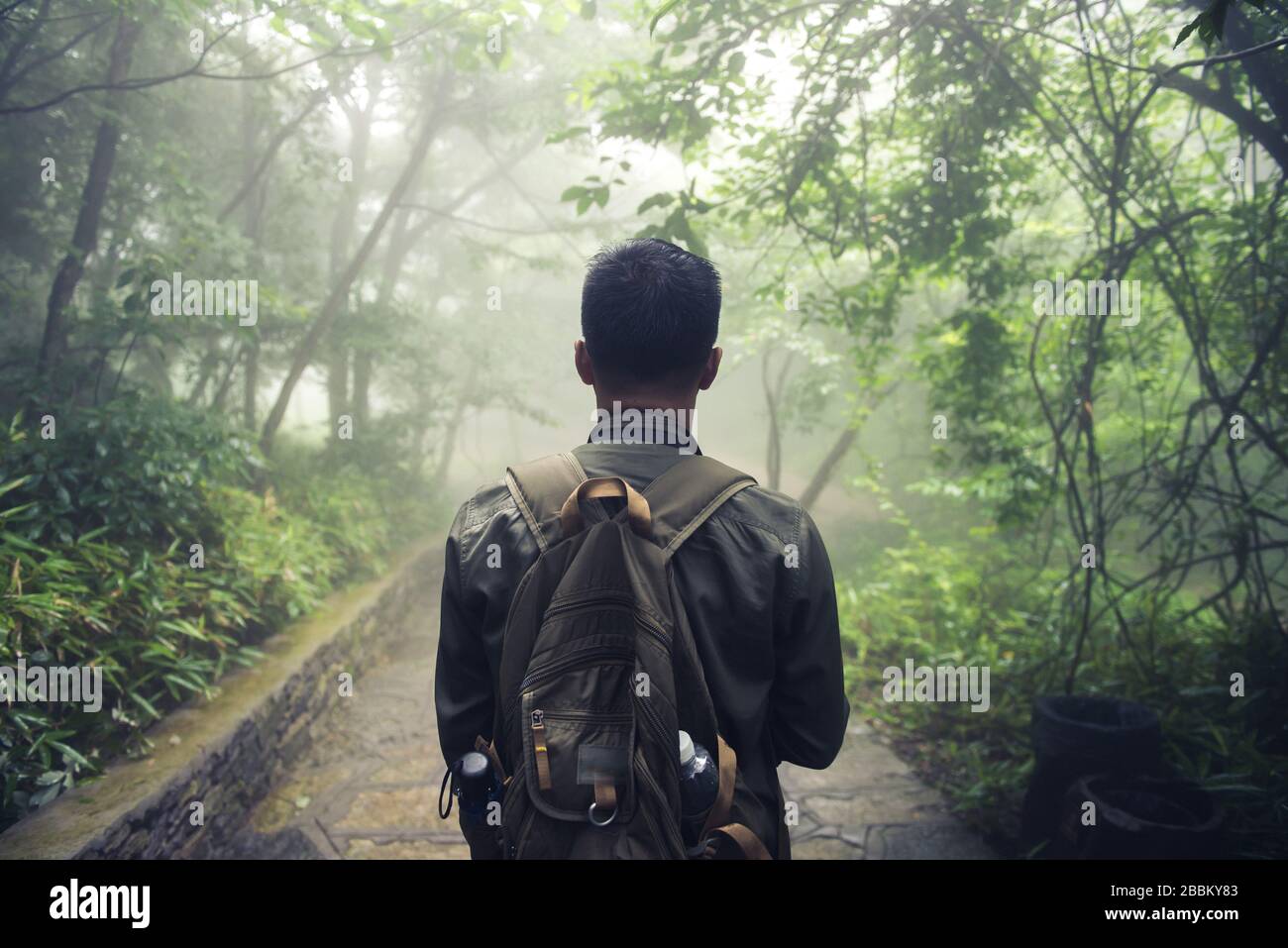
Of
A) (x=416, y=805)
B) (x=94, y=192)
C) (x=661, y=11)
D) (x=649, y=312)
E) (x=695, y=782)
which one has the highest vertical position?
(x=94, y=192)

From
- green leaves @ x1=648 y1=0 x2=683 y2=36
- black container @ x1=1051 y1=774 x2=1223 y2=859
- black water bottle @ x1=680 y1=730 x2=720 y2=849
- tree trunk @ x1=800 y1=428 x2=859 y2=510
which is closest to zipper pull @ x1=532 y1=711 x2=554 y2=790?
black water bottle @ x1=680 y1=730 x2=720 y2=849

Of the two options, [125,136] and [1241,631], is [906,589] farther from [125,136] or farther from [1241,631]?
[125,136]

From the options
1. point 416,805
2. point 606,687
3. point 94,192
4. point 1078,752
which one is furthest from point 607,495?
point 94,192

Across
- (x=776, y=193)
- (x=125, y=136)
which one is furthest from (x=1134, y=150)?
(x=125, y=136)

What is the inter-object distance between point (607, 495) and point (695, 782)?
573mm

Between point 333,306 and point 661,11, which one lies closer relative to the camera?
point 661,11

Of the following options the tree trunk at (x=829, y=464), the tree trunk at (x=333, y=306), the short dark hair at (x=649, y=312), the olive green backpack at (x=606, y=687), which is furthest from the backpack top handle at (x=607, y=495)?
the tree trunk at (x=829, y=464)

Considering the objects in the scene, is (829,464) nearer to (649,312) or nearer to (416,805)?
(416,805)

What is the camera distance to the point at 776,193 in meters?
3.82

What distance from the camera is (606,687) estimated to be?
1262mm

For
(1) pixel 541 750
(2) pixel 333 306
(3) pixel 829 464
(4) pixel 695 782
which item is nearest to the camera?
(1) pixel 541 750

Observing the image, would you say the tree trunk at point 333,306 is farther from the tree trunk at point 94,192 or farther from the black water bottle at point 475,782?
the black water bottle at point 475,782

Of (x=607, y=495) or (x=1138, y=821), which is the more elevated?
(x=607, y=495)

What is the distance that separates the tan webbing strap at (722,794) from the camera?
1385 millimetres
